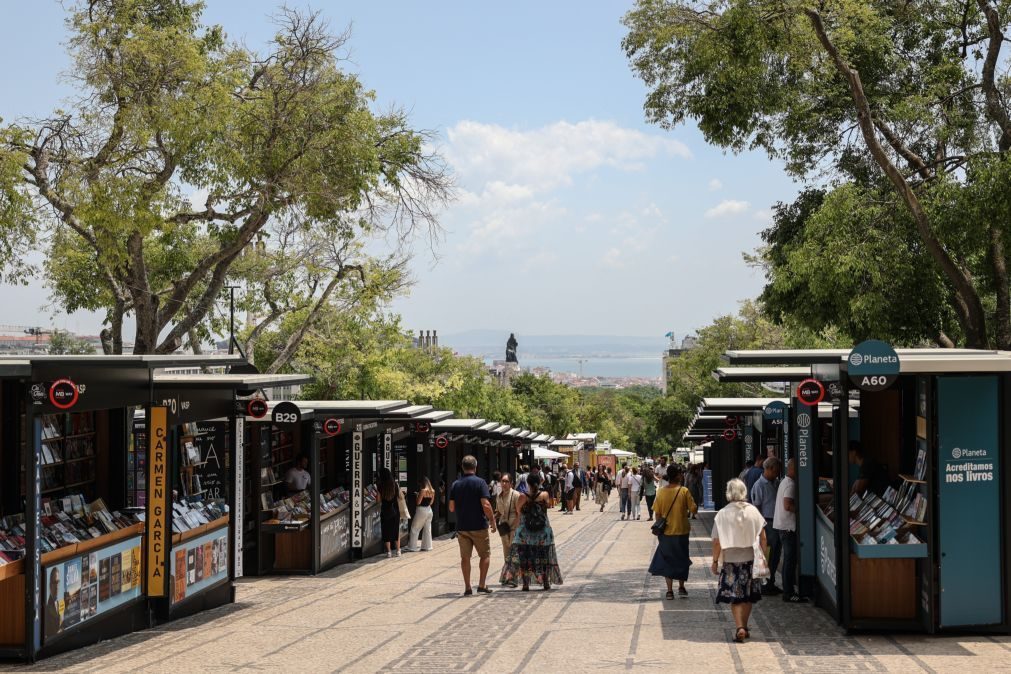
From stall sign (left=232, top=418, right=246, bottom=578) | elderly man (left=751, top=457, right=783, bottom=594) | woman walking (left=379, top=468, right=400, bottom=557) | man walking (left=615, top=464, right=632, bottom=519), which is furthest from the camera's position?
man walking (left=615, top=464, right=632, bottom=519)

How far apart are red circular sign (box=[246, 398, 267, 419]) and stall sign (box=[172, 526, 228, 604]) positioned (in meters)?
1.40

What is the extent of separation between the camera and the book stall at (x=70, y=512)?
382 inches

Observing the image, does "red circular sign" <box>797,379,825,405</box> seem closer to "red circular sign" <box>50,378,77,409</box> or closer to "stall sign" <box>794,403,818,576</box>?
"stall sign" <box>794,403,818,576</box>

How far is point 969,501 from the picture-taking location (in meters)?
10.4

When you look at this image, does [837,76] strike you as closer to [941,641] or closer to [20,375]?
[941,641]

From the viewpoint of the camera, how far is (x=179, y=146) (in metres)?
21.2

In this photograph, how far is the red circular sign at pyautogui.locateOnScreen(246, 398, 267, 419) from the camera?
1441 cm

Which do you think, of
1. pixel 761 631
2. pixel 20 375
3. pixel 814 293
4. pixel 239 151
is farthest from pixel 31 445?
pixel 814 293

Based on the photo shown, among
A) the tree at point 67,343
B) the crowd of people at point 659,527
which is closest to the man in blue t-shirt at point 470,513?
the crowd of people at point 659,527

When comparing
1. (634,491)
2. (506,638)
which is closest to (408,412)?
(506,638)

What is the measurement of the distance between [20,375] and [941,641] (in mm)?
8007

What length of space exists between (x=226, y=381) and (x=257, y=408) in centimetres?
126

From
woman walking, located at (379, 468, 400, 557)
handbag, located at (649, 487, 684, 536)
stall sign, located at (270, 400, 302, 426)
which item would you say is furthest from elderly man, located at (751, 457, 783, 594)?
woman walking, located at (379, 468, 400, 557)

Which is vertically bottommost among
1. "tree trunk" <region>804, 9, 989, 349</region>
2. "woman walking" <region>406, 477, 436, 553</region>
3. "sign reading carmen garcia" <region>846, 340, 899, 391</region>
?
"woman walking" <region>406, 477, 436, 553</region>
